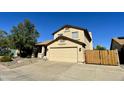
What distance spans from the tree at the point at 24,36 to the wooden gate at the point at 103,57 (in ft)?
44.0

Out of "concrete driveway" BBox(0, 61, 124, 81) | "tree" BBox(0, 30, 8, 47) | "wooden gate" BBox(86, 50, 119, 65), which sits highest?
"tree" BBox(0, 30, 8, 47)

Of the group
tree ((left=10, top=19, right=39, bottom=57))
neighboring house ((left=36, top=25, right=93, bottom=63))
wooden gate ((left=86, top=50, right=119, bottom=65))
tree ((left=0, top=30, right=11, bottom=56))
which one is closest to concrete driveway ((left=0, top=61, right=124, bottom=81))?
wooden gate ((left=86, top=50, right=119, bottom=65))

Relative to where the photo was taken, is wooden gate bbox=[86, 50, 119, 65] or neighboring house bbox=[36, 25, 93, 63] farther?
neighboring house bbox=[36, 25, 93, 63]

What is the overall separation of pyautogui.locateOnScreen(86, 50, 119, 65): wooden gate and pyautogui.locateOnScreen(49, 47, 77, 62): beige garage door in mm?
1940

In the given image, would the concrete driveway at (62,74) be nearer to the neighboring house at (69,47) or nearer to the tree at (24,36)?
the neighboring house at (69,47)

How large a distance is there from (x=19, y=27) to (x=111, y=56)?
18.7 m

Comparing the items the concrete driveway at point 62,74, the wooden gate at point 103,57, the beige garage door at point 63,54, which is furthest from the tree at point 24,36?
the concrete driveway at point 62,74

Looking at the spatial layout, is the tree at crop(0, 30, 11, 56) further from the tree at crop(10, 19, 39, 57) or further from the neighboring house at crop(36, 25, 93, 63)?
the neighboring house at crop(36, 25, 93, 63)

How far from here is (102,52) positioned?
45.5 ft

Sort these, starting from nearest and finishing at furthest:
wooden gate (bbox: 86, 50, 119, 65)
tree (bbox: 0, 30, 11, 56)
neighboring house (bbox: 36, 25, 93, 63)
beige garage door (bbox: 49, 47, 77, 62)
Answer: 1. wooden gate (bbox: 86, 50, 119, 65)
2. neighboring house (bbox: 36, 25, 93, 63)
3. beige garage door (bbox: 49, 47, 77, 62)
4. tree (bbox: 0, 30, 11, 56)

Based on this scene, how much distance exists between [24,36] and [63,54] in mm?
10682

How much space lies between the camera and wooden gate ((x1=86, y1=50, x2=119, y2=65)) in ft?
43.1

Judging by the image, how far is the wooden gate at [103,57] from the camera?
1312cm
